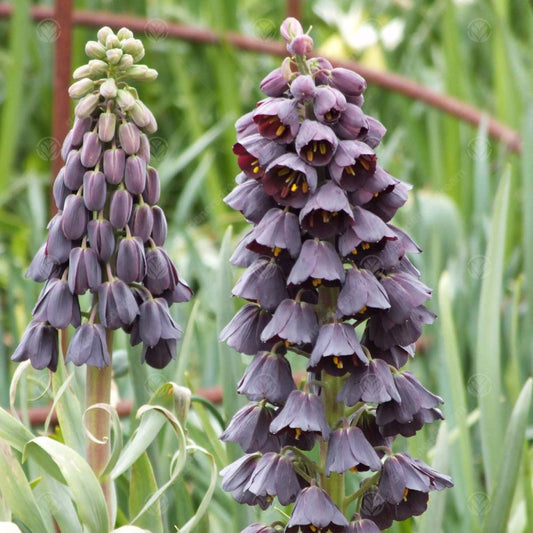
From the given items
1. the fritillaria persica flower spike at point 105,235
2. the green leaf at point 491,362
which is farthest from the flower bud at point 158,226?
the green leaf at point 491,362

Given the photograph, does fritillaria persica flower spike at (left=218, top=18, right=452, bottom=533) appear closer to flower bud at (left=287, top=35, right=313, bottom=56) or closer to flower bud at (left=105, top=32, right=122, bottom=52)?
flower bud at (left=287, top=35, right=313, bottom=56)

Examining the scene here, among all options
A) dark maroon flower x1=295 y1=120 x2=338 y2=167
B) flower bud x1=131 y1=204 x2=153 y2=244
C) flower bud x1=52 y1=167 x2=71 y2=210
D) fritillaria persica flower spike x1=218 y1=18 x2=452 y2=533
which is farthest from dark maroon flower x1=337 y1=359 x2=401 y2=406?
flower bud x1=52 y1=167 x2=71 y2=210

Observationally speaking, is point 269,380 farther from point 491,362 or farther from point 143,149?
point 491,362

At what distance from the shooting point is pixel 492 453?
163cm

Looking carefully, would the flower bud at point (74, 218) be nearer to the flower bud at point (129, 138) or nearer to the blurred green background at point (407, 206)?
the flower bud at point (129, 138)

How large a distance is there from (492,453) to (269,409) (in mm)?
623

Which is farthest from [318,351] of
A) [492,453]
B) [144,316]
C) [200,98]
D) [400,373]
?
[200,98]

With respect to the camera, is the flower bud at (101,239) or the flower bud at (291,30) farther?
the flower bud at (101,239)

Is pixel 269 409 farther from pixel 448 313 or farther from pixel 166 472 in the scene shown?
pixel 448 313

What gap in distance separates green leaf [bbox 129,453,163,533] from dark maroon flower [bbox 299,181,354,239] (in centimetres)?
41

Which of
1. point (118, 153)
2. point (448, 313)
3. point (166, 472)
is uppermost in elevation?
point (118, 153)

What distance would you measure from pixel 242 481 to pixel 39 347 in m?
0.30

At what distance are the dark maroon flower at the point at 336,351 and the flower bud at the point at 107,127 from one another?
0.36m

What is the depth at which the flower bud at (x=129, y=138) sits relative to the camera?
4.01ft
